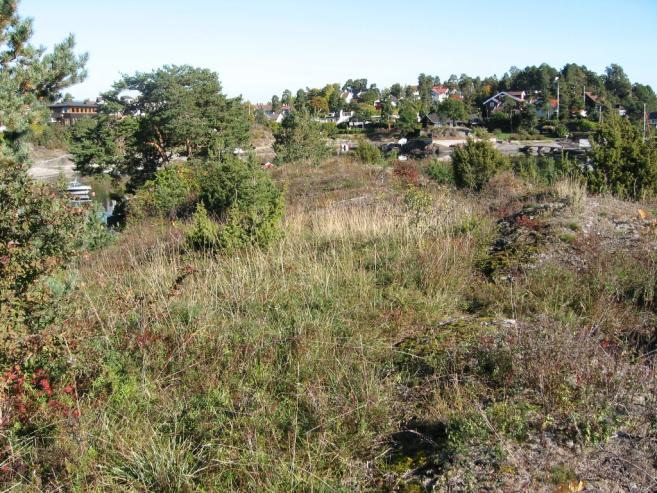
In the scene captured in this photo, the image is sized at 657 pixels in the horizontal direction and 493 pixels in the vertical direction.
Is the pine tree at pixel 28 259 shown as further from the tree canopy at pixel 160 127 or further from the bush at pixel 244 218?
the tree canopy at pixel 160 127

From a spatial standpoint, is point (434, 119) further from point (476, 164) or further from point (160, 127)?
point (476, 164)

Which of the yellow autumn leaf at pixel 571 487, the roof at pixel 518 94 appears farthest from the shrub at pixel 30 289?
the roof at pixel 518 94

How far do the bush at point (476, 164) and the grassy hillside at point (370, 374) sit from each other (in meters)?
9.36

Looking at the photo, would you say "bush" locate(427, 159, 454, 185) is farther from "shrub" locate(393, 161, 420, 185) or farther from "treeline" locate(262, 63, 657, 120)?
"treeline" locate(262, 63, 657, 120)

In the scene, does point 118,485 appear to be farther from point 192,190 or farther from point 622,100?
point 622,100

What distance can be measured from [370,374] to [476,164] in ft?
42.4

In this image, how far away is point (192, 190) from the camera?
65.3 ft

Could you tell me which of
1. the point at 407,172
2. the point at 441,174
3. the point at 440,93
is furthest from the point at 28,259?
the point at 440,93

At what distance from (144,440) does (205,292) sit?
2147mm

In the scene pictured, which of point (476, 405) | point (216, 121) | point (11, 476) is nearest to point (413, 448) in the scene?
point (476, 405)

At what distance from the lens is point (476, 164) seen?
15.6 metres

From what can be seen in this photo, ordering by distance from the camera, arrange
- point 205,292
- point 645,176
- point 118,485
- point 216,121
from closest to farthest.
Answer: point 118,485, point 205,292, point 645,176, point 216,121

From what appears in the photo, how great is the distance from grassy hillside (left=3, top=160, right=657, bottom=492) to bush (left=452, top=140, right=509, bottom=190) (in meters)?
9.36

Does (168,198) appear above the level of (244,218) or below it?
below
